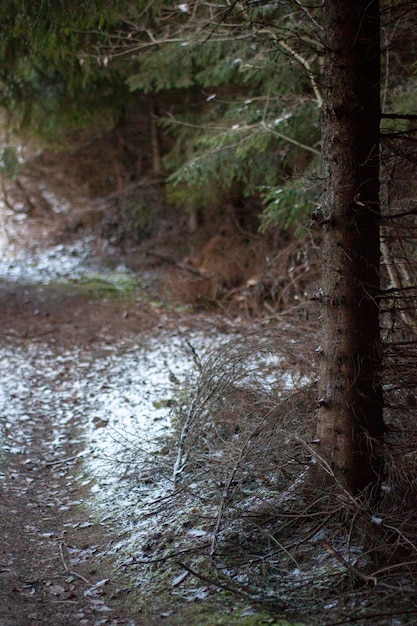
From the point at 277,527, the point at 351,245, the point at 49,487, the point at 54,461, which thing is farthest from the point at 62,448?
the point at 351,245

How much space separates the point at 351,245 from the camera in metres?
4.34

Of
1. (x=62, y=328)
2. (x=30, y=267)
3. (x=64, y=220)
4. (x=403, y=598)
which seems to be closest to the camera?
(x=403, y=598)

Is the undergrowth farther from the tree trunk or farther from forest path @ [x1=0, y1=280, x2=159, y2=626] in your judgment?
forest path @ [x1=0, y1=280, x2=159, y2=626]

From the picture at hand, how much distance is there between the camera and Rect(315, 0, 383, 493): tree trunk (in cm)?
427

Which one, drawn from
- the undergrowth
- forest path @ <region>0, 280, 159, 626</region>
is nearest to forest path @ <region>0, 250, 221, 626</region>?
forest path @ <region>0, 280, 159, 626</region>

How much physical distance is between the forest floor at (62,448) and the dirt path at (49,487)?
0.4 inches

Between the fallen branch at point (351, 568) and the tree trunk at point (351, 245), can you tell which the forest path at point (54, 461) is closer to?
the fallen branch at point (351, 568)

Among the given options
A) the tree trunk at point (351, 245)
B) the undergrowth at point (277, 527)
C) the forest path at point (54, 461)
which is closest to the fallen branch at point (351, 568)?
the undergrowth at point (277, 527)

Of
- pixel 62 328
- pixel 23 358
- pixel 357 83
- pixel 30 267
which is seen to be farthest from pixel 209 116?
pixel 357 83

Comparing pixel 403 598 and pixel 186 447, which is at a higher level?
pixel 186 447

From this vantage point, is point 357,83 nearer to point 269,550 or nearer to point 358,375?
point 358,375

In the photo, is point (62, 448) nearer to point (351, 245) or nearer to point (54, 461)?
point (54, 461)

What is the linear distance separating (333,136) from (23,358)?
6.58 meters

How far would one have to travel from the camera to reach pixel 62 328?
36.7ft
